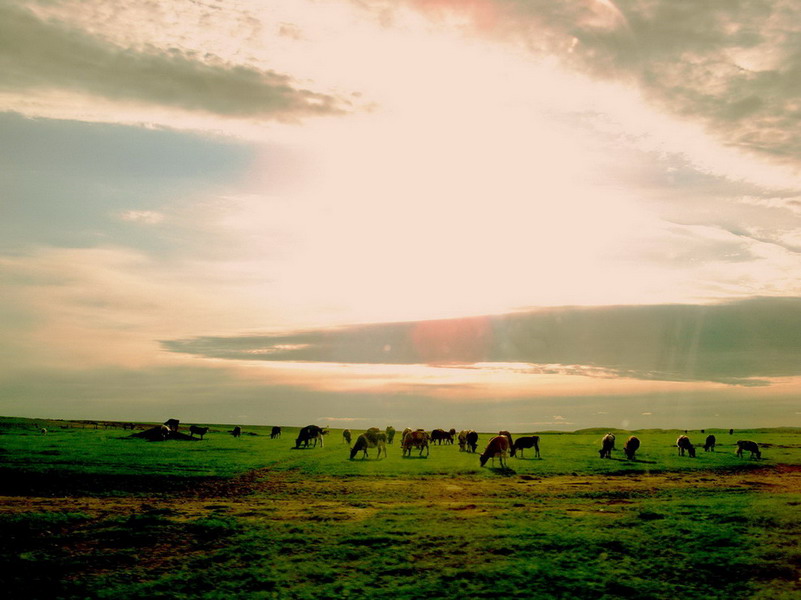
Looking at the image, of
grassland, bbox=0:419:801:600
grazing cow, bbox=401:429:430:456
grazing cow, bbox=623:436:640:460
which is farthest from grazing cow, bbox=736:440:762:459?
grazing cow, bbox=401:429:430:456

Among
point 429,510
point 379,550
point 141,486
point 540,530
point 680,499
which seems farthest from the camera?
point 141,486

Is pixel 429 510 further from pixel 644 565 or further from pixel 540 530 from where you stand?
pixel 644 565

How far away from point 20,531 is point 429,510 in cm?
1380

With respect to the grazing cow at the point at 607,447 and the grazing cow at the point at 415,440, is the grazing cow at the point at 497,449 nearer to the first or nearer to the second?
the grazing cow at the point at 415,440

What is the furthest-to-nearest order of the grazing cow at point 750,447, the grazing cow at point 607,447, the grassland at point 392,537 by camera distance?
the grazing cow at point 750,447
the grazing cow at point 607,447
the grassland at point 392,537

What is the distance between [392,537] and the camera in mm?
17844

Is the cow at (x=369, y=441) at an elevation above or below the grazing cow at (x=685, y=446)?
below

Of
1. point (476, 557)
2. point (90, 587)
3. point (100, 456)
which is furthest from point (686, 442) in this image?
point (90, 587)

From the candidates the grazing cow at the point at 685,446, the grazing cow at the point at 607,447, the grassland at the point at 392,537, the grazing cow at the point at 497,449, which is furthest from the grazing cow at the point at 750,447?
the grazing cow at the point at 497,449

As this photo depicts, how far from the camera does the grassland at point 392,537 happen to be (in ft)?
45.7

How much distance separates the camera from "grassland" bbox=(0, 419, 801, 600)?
1394 centimetres

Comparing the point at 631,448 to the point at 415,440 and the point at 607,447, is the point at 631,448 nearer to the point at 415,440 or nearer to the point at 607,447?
the point at 607,447

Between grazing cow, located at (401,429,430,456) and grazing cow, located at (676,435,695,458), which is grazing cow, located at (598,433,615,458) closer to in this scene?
grazing cow, located at (676,435,695,458)

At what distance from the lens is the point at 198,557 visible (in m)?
16.2
